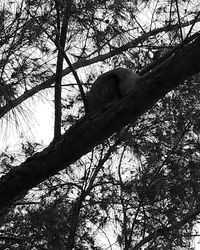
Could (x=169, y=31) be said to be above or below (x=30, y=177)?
above

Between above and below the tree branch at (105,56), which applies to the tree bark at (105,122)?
below

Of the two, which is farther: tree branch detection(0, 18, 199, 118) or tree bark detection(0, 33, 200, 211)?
tree branch detection(0, 18, 199, 118)

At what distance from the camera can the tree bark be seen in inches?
67.8

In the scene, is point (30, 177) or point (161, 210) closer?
point (30, 177)

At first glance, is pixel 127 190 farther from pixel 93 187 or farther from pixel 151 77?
pixel 151 77

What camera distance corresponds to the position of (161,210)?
3.29m

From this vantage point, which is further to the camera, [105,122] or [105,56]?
[105,56]

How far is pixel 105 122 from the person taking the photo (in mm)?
1788

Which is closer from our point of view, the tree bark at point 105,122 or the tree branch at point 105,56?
the tree bark at point 105,122

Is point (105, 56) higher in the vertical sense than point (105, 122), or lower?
higher

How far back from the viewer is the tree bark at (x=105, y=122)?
5.65ft

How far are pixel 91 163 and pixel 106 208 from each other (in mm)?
351

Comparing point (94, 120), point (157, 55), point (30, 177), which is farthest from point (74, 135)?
point (157, 55)

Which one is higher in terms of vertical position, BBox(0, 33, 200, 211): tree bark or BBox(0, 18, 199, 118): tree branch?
BBox(0, 18, 199, 118): tree branch
